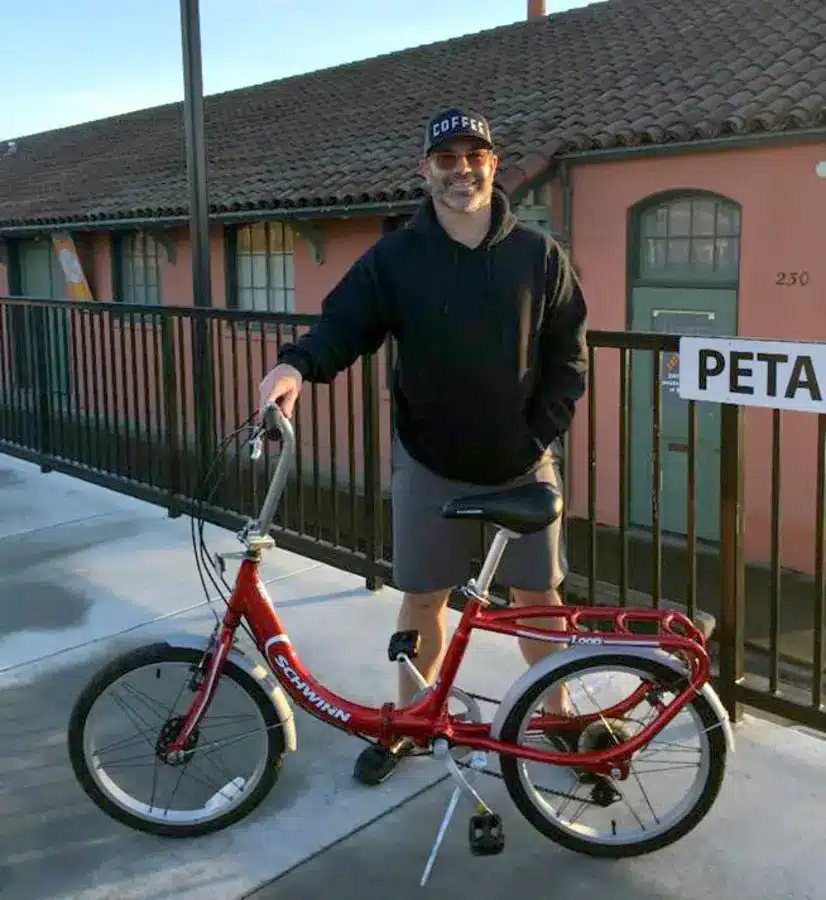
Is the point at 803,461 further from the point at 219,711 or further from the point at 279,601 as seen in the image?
the point at 219,711

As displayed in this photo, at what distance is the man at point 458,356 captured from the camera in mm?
2717

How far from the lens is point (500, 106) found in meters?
12.1

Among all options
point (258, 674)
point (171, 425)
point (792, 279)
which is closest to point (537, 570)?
point (258, 674)

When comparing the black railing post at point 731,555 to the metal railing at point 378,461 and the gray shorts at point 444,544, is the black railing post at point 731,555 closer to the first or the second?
the metal railing at point 378,461

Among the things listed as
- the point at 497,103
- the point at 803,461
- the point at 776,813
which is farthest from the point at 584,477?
the point at 776,813

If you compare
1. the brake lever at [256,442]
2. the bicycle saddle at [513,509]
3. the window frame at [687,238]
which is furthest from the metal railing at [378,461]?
the window frame at [687,238]

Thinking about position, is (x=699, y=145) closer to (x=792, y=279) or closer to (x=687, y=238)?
(x=687, y=238)

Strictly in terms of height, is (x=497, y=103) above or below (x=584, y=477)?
above

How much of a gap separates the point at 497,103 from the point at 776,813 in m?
10.7

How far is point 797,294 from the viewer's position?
934cm

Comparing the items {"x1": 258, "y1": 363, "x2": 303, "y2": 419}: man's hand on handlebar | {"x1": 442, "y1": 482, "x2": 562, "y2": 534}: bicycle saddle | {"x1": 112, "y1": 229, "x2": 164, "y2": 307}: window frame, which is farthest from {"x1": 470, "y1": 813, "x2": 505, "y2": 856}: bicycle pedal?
{"x1": 112, "y1": 229, "x2": 164, "y2": 307}: window frame

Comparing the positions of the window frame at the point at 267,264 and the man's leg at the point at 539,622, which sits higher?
the window frame at the point at 267,264

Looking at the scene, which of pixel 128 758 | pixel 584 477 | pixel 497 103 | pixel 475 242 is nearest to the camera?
pixel 475 242

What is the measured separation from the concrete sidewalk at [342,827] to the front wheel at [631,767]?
0.24ft
